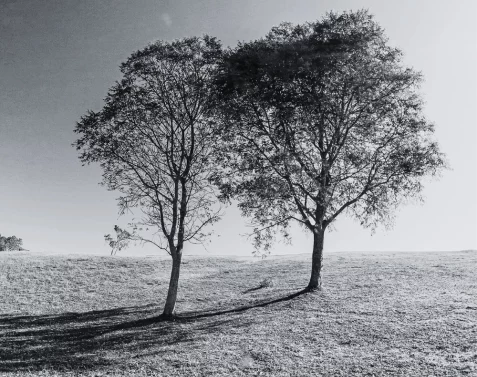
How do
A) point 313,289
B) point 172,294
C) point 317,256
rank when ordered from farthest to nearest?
point 317,256
point 313,289
point 172,294

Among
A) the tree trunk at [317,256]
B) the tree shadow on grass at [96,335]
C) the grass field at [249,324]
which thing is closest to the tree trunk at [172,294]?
the tree shadow on grass at [96,335]

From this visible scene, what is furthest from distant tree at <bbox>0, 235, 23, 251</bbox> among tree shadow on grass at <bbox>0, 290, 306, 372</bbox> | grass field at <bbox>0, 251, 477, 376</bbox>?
tree shadow on grass at <bbox>0, 290, 306, 372</bbox>

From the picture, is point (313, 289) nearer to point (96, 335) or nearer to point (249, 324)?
point (249, 324)

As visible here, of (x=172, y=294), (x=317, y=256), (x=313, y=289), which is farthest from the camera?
(x=317, y=256)

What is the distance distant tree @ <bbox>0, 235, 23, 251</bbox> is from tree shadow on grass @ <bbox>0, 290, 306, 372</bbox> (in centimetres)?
10540

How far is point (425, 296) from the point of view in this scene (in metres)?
18.8

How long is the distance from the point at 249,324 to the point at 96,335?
6.82 metres

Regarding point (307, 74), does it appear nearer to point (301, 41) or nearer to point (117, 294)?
point (301, 41)

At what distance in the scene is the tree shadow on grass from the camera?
497 inches

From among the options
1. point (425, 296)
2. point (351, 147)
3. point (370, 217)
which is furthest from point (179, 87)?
point (425, 296)

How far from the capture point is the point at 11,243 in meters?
109

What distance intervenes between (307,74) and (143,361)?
16.4 metres

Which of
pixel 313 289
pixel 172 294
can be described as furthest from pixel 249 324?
pixel 313 289

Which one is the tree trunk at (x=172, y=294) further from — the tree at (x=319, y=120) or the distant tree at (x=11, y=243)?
the distant tree at (x=11, y=243)
